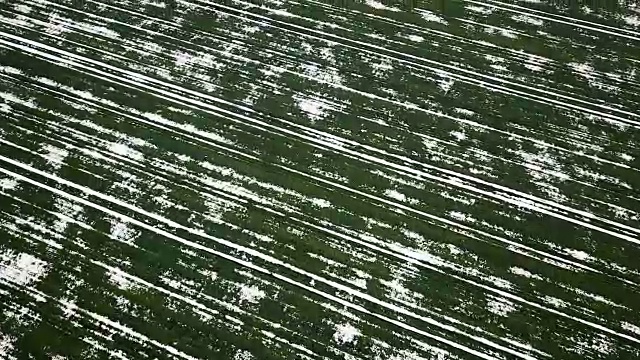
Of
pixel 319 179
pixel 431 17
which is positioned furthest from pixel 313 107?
pixel 431 17

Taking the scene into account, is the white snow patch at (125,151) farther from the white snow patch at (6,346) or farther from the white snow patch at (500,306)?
the white snow patch at (500,306)

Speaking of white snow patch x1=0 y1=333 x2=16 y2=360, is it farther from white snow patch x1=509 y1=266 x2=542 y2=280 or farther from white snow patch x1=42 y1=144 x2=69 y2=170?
white snow patch x1=509 y1=266 x2=542 y2=280

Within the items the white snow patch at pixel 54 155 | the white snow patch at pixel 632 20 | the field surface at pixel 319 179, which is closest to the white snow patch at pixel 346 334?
the field surface at pixel 319 179

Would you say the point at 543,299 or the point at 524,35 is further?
the point at 524,35

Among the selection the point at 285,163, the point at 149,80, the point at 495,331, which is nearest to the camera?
the point at 495,331

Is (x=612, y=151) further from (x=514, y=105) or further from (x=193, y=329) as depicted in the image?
(x=193, y=329)

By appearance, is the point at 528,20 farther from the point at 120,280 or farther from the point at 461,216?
the point at 120,280

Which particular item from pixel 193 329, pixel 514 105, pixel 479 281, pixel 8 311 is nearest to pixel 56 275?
pixel 8 311
